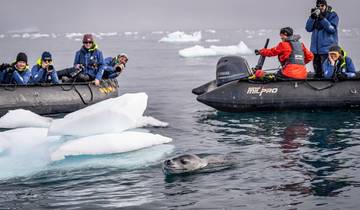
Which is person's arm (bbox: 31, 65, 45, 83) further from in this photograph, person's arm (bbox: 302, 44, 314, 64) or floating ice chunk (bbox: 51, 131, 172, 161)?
person's arm (bbox: 302, 44, 314, 64)

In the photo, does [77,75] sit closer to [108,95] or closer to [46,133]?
[108,95]

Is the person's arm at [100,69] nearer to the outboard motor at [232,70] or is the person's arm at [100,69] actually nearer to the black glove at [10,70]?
the black glove at [10,70]

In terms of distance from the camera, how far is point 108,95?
1378cm

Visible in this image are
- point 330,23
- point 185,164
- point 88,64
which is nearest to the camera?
point 185,164

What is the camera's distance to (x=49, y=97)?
12.5 m

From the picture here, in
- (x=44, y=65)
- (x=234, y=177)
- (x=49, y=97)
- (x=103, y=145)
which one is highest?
(x=44, y=65)

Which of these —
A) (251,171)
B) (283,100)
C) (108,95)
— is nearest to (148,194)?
(251,171)

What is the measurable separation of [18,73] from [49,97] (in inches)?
31.1

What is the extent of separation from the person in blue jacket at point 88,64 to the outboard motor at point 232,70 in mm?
2700

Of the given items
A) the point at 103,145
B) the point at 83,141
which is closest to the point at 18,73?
the point at 83,141

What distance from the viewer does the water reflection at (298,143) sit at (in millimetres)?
7293

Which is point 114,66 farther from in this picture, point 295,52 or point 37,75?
point 295,52

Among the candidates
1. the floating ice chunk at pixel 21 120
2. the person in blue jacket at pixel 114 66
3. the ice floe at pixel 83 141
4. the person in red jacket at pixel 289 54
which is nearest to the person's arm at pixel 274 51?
the person in red jacket at pixel 289 54

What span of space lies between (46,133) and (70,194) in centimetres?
285
